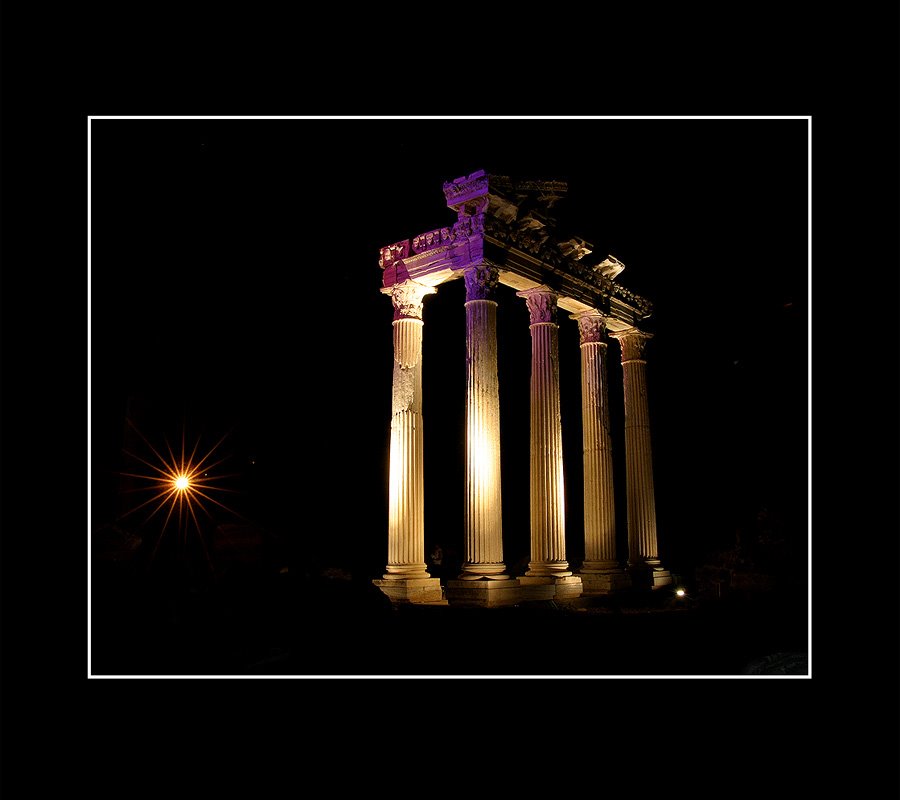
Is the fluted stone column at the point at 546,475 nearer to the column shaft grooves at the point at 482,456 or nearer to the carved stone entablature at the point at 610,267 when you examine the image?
the column shaft grooves at the point at 482,456

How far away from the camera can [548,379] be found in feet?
91.2

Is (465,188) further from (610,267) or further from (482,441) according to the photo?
(610,267)

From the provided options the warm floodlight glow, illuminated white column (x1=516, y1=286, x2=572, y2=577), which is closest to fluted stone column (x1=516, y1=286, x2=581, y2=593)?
illuminated white column (x1=516, y1=286, x2=572, y2=577)

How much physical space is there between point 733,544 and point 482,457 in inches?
716

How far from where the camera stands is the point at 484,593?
23.8 metres

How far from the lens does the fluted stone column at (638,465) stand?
3328 cm

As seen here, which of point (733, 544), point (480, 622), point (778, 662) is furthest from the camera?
point (733, 544)

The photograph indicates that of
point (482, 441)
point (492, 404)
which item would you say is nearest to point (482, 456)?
point (482, 441)

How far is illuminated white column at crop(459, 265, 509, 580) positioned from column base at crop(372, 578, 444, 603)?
173 cm

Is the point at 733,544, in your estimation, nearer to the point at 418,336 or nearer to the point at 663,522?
the point at 663,522

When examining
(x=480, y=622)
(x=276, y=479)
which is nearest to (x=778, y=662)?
(x=480, y=622)

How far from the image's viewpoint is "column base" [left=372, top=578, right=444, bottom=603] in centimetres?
2538

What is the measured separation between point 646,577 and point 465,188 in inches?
686

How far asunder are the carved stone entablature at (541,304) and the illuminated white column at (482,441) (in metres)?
3.00
